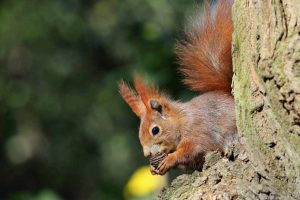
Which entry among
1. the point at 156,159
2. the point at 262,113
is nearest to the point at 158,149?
the point at 156,159

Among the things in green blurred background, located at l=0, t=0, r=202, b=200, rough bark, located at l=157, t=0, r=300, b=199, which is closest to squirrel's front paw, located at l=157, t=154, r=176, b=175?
rough bark, located at l=157, t=0, r=300, b=199

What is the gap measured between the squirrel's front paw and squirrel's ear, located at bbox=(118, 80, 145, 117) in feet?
1.10

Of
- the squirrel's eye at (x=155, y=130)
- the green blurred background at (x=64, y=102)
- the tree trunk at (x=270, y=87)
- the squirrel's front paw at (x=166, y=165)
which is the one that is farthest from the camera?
the green blurred background at (x=64, y=102)

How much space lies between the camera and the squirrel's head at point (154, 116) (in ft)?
8.22

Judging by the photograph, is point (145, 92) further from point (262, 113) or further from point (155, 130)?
point (262, 113)

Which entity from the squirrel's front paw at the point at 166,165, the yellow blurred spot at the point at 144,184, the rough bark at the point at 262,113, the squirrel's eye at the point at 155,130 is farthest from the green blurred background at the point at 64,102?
the rough bark at the point at 262,113

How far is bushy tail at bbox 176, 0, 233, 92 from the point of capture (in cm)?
221

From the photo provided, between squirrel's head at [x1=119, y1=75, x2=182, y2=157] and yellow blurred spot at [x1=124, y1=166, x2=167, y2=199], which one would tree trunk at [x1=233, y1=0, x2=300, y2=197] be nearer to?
squirrel's head at [x1=119, y1=75, x2=182, y2=157]

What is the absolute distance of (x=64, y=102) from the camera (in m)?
7.86

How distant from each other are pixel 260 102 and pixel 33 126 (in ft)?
22.6

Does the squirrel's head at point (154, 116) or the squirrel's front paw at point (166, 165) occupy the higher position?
the squirrel's head at point (154, 116)

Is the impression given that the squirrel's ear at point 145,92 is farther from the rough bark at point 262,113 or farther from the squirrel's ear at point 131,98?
the rough bark at point 262,113

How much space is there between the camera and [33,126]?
27.3 feet

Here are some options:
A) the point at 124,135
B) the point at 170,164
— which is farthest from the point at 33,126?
the point at 170,164
